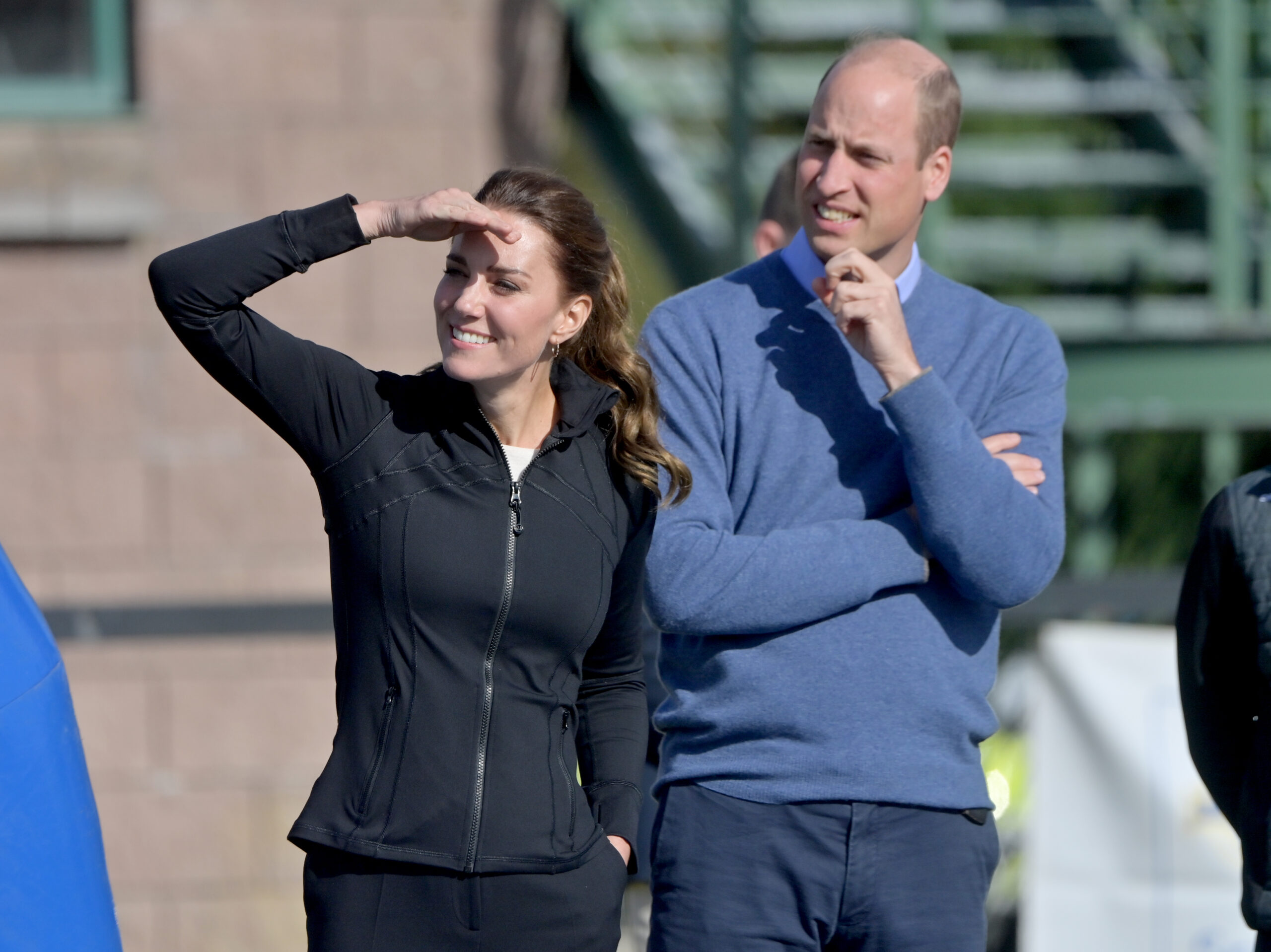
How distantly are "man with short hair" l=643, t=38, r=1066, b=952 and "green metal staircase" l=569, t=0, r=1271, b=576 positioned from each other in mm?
2789

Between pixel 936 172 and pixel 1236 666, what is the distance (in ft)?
3.05

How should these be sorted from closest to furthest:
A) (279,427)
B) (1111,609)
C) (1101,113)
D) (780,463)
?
(279,427), (780,463), (1111,609), (1101,113)

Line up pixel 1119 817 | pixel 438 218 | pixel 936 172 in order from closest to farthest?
1. pixel 438 218
2. pixel 936 172
3. pixel 1119 817

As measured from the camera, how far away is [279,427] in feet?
7.30

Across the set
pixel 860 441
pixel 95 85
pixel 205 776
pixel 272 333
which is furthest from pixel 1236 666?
pixel 95 85

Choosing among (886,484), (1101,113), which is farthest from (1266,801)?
(1101,113)

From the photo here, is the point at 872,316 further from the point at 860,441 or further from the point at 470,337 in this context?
the point at 470,337

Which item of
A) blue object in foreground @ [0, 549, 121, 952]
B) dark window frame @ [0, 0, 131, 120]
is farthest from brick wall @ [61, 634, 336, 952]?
blue object in foreground @ [0, 549, 121, 952]

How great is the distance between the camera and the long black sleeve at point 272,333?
2.15 m

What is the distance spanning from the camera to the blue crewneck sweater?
2.35 m

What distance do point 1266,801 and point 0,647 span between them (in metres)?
1.81

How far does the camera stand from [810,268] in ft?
8.46

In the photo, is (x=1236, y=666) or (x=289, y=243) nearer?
(x=289, y=243)

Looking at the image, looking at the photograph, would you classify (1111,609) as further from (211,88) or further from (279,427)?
(211,88)
